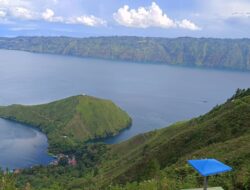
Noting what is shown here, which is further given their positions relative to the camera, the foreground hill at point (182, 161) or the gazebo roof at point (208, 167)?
the foreground hill at point (182, 161)

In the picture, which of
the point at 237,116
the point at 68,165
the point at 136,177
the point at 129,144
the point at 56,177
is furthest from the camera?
the point at 68,165

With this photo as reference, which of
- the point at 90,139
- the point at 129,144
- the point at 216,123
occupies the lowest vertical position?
the point at 90,139

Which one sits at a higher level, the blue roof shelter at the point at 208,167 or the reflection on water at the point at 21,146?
the blue roof shelter at the point at 208,167

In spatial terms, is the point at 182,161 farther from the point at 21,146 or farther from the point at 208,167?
the point at 21,146

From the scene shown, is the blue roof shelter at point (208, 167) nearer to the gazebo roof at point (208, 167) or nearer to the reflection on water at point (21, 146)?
the gazebo roof at point (208, 167)

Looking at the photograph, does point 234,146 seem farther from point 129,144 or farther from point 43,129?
point 43,129

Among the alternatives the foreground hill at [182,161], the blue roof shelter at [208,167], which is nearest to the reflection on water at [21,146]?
the foreground hill at [182,161]

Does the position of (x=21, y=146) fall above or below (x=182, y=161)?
below

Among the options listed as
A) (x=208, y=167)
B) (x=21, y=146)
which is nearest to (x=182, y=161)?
(x=208, y=167)

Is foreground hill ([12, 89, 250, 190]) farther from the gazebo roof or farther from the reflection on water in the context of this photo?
the reflection on water

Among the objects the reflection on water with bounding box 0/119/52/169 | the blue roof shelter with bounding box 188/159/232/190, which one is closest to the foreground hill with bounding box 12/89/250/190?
the blue roof shelter with bounding box 188/159/232/190

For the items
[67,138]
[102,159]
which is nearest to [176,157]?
[102,159]
